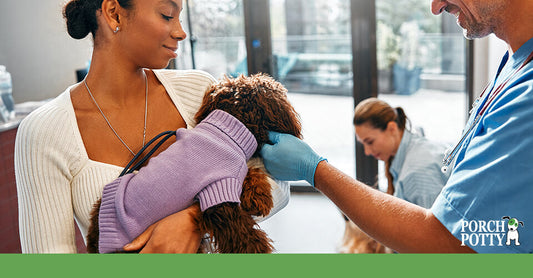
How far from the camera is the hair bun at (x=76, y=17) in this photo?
94 centimetres

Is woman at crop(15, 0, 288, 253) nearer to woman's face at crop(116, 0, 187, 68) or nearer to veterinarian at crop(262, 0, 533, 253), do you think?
woman's face at crop(116, 0, 187, 68)

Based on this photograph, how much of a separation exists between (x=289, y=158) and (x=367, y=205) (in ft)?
0.59

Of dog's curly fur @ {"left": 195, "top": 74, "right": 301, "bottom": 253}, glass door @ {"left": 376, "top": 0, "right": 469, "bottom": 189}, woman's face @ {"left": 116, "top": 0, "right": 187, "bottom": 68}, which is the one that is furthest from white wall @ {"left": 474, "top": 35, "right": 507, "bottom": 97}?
woman's face @ {"left": 116, "top": 0, "right": 187, "bottom": 68}

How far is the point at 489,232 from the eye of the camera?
0.81 metres

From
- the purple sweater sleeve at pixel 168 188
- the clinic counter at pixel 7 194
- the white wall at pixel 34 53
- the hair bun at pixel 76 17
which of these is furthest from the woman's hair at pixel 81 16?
the clinic counter at pixel 7 194

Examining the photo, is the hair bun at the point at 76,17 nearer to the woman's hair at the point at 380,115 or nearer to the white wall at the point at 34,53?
the white wall at the point at 34,53

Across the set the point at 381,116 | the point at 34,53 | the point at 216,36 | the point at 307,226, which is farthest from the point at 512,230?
the point at 216,36

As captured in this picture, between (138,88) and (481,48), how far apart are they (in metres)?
2.84

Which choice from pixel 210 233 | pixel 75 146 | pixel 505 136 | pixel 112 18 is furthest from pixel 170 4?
pixel 505 136

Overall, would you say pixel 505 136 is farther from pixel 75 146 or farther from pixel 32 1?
pixel 32 1

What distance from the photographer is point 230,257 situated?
24.4 inches

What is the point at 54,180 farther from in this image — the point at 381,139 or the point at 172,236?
the point at 381,139

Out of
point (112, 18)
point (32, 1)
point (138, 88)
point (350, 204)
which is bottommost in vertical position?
point (350, 204)

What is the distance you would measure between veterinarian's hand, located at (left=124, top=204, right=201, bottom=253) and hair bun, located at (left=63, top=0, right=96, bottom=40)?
17.0 inches
